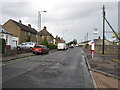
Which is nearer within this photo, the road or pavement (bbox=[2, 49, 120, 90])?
the road

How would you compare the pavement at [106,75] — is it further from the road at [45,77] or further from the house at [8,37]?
the house at [8,37]

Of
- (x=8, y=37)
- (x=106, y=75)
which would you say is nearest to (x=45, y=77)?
(x=106, y=75)

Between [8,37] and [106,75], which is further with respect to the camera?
[8,37]

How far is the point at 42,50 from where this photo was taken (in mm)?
24203

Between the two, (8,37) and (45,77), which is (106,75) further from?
(8,37)

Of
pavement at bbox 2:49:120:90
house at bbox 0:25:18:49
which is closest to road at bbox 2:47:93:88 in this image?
pavement at bbox 2:49:120:90

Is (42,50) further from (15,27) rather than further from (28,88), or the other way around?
(15,27)

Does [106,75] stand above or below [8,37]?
below

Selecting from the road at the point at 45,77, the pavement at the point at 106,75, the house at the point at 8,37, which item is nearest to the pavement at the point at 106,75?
the pavement at the point at 106,75

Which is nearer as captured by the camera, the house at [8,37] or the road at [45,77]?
the road at [45,77]

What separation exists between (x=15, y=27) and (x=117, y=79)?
41.4 m

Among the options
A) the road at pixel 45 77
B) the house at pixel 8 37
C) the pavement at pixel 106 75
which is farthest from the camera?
the house at pixel 8 37

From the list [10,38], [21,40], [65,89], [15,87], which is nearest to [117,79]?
[65,89]

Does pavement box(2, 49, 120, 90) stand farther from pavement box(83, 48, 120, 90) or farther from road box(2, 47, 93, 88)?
road box(2, 47, 93, 88)
